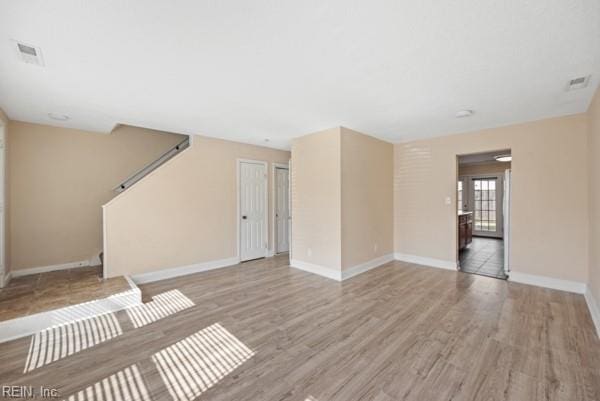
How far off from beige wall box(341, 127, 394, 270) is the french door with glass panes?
209 inches

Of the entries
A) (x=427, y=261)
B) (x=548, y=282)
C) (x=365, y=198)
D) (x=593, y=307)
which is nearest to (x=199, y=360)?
(x=365, y=198)

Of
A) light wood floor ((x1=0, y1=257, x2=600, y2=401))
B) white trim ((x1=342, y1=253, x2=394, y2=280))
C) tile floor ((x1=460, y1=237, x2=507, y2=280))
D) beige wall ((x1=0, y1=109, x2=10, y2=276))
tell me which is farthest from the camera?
tile floor ((x1=460, y1=237, x2=507, y2=280))

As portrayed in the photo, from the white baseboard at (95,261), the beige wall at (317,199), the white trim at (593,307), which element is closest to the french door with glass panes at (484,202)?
the white trim at (593,307)

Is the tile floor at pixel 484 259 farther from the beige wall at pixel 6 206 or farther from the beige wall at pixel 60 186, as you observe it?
the beige wall at pixel 6 206

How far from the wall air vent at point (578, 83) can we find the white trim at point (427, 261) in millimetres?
3095

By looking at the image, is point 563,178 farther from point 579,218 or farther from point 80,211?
point 80,211

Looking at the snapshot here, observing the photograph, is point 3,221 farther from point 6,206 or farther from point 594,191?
point 594,191

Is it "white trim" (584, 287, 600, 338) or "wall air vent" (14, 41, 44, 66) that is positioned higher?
"wall air vent" (14, 41, 44, 66)

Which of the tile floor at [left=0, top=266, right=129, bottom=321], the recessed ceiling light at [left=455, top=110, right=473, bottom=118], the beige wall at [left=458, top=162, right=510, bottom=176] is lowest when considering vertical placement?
the tile floor at [left=0, top=266, right=129, bottom=321]

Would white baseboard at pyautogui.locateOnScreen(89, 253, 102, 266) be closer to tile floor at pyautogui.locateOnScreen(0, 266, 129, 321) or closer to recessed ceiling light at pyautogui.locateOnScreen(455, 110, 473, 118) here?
tile floor at pyautogui.locateOnScreen(0, 266, 129, 321)

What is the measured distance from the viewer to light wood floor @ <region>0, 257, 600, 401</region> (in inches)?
70.1

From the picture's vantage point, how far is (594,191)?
2971 millimetres

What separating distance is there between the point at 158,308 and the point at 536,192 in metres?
5.66

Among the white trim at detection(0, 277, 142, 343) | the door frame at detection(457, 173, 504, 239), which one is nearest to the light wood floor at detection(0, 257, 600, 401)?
the white trim at detection(0, 277, 142, 343)
